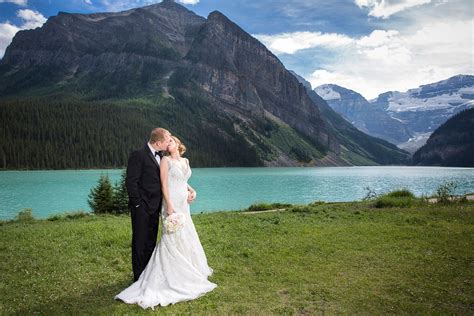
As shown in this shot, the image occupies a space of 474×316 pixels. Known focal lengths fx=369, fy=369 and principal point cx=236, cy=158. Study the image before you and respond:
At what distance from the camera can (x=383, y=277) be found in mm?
11609

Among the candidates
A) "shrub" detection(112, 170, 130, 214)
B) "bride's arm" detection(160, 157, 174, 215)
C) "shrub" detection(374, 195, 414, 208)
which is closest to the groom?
"bride's arm" detection(160, 157, 174, 215)

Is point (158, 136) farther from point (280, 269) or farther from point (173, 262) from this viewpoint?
point (280, 269)

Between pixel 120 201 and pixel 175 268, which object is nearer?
pixel 175 268

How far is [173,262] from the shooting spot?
10672 millimetres

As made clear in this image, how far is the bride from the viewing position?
33.3 feet

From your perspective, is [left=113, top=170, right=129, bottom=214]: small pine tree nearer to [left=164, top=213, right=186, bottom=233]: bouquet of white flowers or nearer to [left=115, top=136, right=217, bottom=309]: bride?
[left=115, top=136, right=217, bottom=309]: bride

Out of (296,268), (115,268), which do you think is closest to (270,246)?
(296,268)

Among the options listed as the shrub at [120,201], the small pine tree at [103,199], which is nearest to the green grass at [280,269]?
the small pine tree at [103,199]

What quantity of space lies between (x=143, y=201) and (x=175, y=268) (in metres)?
2.14

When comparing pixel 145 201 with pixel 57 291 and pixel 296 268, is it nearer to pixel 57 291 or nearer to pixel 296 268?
pixel 57 291

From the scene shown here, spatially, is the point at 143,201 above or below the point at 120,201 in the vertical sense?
above

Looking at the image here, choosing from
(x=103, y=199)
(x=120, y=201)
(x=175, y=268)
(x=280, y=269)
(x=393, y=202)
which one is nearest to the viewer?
(x=175, y=268)

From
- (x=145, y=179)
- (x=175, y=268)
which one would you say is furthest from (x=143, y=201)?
(x=175, y=268)

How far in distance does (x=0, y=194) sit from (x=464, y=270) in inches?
3126
